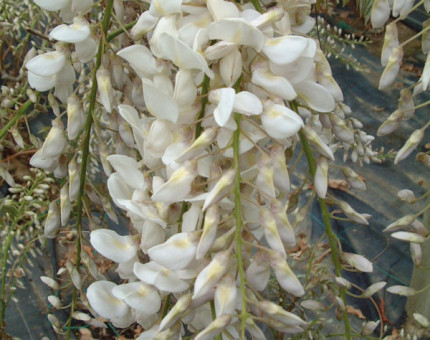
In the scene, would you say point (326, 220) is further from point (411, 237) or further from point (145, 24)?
point (145, 24)

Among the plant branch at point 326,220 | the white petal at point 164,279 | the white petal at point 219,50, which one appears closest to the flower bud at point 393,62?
the plant branch at point 326,220

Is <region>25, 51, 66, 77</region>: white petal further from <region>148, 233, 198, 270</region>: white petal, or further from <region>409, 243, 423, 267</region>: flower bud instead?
<region>409, 243, 423, 267</region>: flower bud

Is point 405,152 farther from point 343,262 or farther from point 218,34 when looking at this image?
point 218,34

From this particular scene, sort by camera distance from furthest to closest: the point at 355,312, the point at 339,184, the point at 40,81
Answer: the point at 339,184, the point at 355,312, the point at 40,81

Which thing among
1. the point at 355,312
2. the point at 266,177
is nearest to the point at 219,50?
the point at 266,177

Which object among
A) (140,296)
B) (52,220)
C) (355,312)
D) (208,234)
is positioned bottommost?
(355,312)

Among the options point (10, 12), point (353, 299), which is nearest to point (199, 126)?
point (10, 12)
